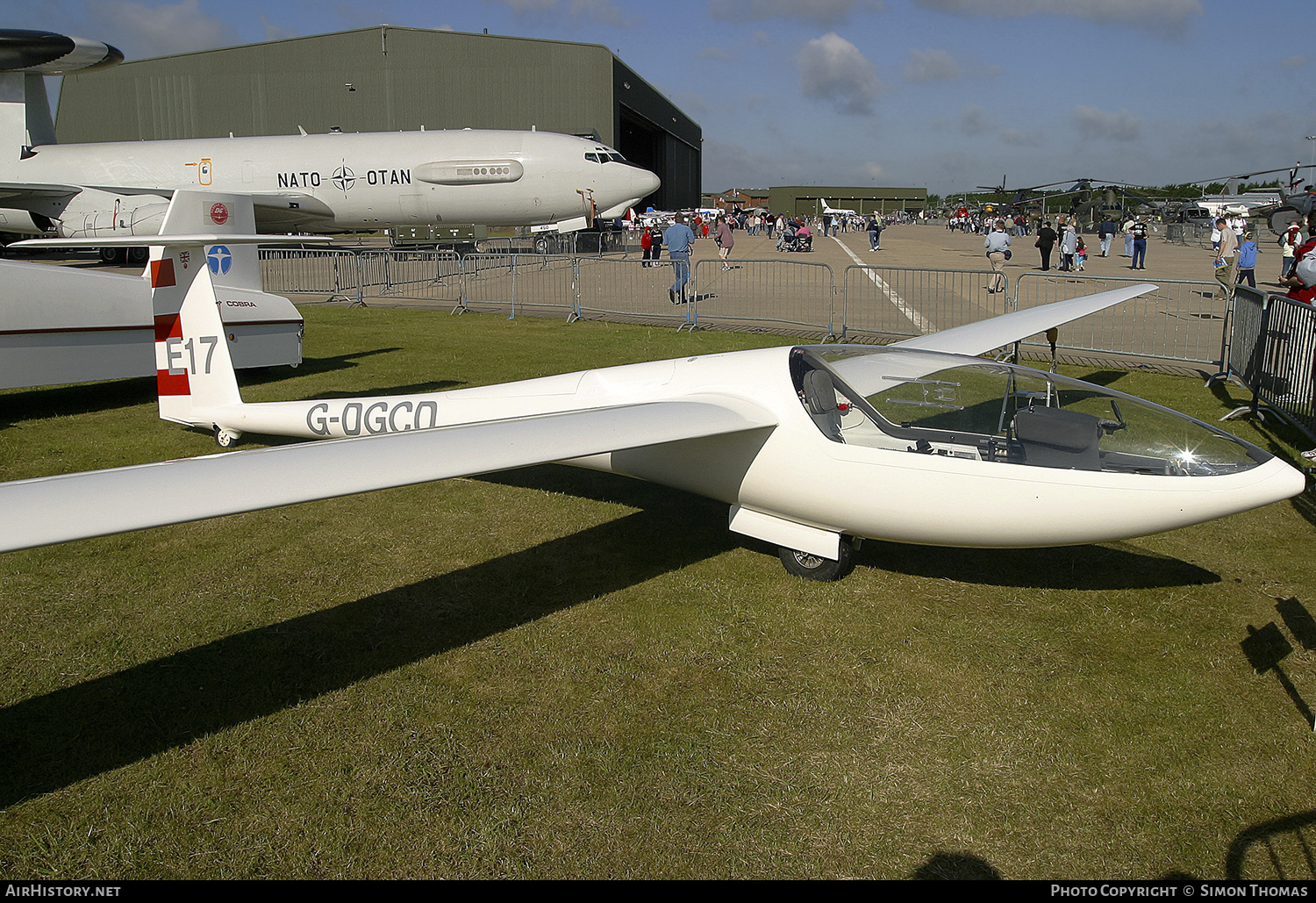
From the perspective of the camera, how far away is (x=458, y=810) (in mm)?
3254

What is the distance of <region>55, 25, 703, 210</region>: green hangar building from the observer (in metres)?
46.5

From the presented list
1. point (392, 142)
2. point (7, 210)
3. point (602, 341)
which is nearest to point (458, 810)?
point (602, 341)

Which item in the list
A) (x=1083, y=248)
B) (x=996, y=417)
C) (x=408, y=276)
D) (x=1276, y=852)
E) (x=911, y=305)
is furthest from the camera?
(x=1083, y=248)

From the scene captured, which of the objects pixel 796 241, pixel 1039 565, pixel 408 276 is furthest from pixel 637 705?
pixel 796 241

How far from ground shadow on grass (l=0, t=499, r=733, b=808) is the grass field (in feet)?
0.07

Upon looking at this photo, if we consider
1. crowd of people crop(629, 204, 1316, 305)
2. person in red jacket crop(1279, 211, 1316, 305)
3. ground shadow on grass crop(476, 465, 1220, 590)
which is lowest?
ground shadow on grass crop(476, 465, 1220, 590)

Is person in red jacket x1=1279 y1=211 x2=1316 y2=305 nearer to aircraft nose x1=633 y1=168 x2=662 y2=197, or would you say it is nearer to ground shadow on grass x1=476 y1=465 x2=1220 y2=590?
ground shadow on grass x1=476 y1=465 x2=1220 y2=590

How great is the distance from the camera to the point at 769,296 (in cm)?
2117

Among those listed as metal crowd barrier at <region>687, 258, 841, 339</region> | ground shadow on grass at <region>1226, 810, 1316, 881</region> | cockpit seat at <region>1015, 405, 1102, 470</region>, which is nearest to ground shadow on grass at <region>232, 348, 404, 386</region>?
metal crowd barrier at <region>687, 258, 841, 339</region>

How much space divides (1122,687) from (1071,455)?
1.21 m

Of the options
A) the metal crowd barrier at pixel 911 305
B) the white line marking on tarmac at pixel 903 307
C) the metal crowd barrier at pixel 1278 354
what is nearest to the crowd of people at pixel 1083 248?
the metal crowd barrier at pixel 1278 354

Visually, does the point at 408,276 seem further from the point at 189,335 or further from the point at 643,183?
the point at 189,335

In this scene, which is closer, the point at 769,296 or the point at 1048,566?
the point at 1048,566

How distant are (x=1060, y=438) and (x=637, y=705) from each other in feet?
8.90
